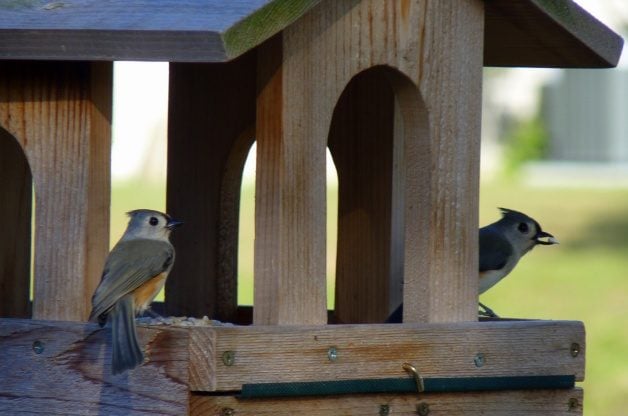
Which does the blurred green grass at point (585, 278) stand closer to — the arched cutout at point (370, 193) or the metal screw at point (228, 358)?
the arched cutout at point (370, 193)

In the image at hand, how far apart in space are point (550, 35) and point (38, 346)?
6.62ft

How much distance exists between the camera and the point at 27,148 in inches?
159

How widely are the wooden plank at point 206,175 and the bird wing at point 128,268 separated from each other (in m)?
0.67

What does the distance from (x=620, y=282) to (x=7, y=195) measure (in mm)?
9474

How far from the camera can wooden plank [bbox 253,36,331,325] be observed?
383 centimetres

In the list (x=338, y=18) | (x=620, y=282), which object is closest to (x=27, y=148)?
(x=338, y=18)

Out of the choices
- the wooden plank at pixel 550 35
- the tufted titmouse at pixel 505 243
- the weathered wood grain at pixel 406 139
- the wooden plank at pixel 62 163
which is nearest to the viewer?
the weathered wood grain at pixel 406 139

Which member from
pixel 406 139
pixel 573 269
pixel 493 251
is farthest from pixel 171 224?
pixel 573 269

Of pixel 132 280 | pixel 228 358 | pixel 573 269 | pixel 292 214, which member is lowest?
pixel 228 358

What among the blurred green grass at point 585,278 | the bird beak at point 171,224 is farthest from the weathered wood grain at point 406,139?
the blurred green grass at point 585,278

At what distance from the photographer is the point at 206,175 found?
207 inches

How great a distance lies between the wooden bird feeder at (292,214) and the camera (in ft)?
12.0

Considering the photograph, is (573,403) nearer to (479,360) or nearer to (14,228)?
(479,360)

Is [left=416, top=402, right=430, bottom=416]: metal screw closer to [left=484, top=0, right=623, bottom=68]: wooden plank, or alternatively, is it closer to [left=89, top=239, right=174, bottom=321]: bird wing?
[left=89, top=239, right=174, bottom=321]: bird wing
